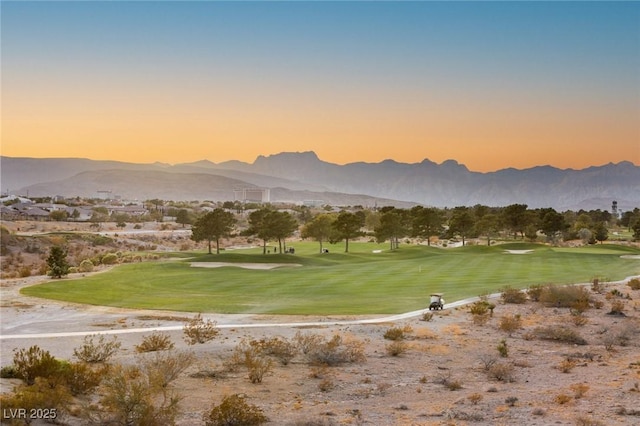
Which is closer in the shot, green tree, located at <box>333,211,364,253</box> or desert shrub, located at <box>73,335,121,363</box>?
desert shrub, located at <box>73,335,121,363</box>

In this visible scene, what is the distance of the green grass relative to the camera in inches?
1227

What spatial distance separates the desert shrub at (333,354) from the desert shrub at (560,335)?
9174 millimetres

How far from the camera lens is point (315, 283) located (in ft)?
130

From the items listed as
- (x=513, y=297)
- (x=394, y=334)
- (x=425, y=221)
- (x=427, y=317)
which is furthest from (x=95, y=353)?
(x=425, y=221)

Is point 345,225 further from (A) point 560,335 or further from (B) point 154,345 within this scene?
(B) point 154,345

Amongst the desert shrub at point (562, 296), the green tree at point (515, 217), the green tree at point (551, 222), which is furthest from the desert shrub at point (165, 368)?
the green tree at point (551, 222)

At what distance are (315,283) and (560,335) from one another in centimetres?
1827

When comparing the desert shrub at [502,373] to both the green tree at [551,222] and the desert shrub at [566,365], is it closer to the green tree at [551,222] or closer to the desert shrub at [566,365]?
the desert shrub at [566,365]

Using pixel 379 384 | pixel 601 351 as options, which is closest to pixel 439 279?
pixel 601 351

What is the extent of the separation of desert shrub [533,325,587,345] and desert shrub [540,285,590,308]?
21.5 feet

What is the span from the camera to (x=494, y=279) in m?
41.6

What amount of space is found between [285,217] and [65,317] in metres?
39.9

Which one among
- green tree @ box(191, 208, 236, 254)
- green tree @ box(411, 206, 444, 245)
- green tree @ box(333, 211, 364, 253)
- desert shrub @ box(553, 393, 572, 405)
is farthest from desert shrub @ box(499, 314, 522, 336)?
green tree @ box(411, 206, 444, 245)

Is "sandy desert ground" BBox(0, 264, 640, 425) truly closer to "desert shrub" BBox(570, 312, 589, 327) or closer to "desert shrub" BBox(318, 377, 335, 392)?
"desert shrub" BBox(318, 377, 335, 392)
